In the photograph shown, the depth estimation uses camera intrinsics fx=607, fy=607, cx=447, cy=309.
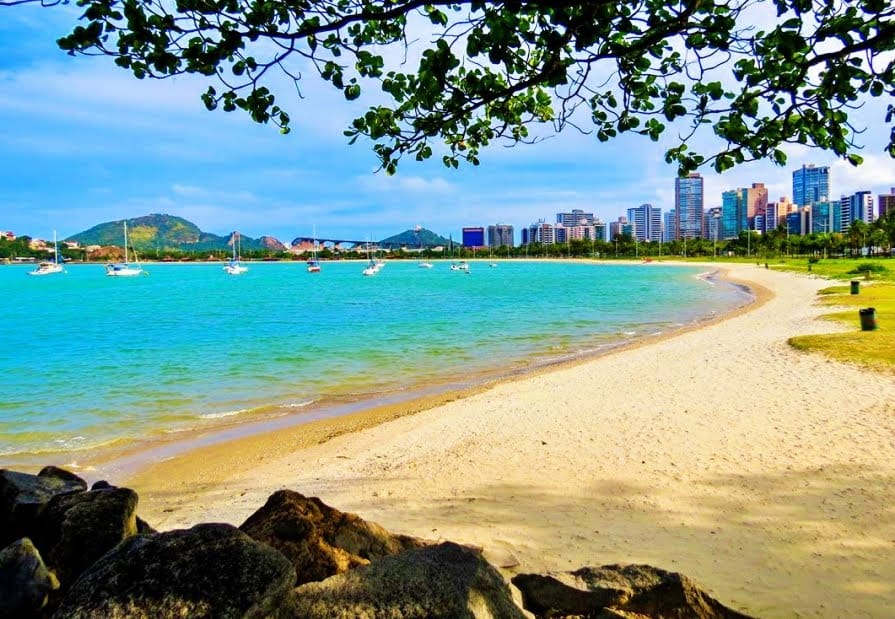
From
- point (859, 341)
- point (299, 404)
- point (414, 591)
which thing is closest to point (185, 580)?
point (414, 591)

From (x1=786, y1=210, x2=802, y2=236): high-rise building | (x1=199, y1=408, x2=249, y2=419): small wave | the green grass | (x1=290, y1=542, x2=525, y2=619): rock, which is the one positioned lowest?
(x1=199, y1=408, x2=249, y2=419): small wave

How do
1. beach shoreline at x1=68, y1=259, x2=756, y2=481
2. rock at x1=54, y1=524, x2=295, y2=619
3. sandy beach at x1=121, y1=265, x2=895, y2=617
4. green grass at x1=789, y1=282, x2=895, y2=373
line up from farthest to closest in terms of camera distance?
green grass at x1=789, y1=282, x2=895, y2=373, beach shoreline at x1=68, y1=259, x2=756, y2=481, sandy beach at x1=121, y1=265, x2=895, y2=617, rock at x1=54, y1=524, x2=295, y2=619

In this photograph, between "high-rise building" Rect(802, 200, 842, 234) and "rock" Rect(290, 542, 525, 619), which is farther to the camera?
"high-rise building" Rect(802, 200, 842, 234)

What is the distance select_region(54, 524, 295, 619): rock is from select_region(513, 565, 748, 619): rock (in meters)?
1.74

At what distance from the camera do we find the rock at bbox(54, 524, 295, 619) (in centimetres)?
271

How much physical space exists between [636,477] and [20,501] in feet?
22.1

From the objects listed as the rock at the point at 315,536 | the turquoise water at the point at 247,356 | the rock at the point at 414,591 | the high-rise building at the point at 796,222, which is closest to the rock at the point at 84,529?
the rock at the point at 315,536

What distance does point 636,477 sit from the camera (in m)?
8.06

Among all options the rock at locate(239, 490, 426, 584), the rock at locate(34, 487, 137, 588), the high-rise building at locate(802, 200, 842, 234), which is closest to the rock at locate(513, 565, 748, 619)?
the rock at locate(239, 490, 426, 584)

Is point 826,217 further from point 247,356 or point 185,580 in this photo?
point 185,580

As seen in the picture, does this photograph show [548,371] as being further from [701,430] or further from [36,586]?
[36,586]

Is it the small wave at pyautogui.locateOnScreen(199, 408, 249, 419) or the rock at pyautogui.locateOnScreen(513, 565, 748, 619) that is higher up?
the rock at pyautogui.locateOnScreen(513, 565, 748, 619)

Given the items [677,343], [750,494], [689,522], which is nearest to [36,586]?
[689,522]

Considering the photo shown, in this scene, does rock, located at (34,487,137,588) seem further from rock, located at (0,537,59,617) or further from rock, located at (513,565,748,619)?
rock, located at (513,565,748,619)
